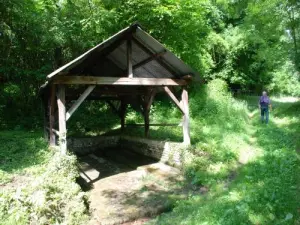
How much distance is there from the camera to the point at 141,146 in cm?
1159

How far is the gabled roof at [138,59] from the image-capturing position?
8.18m

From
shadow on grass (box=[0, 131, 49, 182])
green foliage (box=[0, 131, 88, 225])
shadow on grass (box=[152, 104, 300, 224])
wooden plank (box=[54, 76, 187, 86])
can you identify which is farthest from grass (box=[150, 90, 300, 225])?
shadow on grass (box=[0, 131, 49, 182])

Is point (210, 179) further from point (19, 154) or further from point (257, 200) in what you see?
point (19, 154)

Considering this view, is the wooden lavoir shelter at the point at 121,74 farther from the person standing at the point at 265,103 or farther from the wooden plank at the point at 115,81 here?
the person standing at the point at 265,103

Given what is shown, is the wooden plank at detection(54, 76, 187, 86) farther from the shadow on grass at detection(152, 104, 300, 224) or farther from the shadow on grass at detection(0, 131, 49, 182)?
the shadow on grass at detection(152, 104, 300, 224)

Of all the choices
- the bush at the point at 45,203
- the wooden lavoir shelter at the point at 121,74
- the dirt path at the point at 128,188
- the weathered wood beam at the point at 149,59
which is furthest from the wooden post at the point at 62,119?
the weathered wood beam at the point at 149,59

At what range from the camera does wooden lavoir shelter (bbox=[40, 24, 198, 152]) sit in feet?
24.0

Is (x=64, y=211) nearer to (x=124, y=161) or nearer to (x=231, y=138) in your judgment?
(x=124, y=161)

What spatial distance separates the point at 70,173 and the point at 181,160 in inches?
150

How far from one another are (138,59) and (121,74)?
5.42 feet

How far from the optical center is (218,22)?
71.2ft

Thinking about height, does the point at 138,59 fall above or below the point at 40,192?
above

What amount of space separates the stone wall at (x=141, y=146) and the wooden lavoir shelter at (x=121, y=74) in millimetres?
594

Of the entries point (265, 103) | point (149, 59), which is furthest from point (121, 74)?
point (265, 103)
